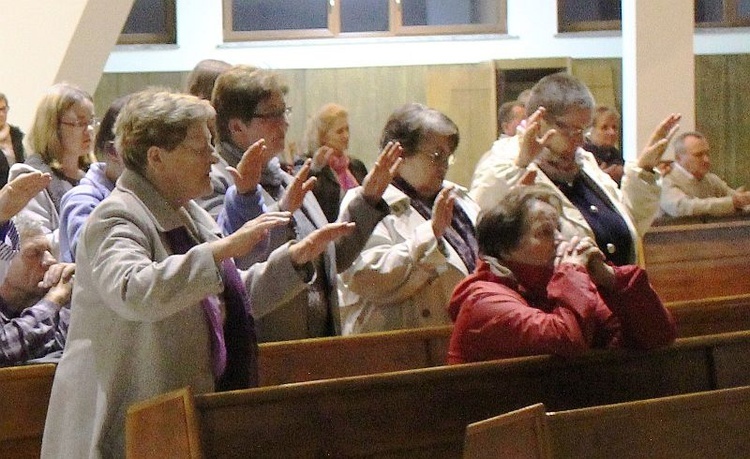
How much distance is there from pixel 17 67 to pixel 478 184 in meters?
2.50

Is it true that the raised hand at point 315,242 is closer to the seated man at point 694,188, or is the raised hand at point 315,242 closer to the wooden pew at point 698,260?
the wooden pew at point 698,260

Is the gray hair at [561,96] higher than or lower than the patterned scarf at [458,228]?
higher

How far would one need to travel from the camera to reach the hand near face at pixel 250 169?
9.08ft

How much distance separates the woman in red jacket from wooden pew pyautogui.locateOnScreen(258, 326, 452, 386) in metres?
0.42

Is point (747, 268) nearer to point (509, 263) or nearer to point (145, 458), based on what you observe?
point (509, 263)

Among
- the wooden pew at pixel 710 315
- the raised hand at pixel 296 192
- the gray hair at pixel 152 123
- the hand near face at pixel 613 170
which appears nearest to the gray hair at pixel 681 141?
the hand near face at pixel 613 170

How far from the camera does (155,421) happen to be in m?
2.23

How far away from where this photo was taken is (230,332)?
7.92ft

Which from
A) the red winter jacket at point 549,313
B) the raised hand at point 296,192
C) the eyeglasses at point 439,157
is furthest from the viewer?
the eyeglasses at point 439,157

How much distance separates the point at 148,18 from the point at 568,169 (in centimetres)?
634

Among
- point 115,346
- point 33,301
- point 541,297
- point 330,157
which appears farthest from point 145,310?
point 330,157

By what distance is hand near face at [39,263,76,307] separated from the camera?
112 inches

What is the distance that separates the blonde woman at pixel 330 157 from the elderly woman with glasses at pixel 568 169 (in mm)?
742

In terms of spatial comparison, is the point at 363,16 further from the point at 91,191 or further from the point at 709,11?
the point at 91,191
